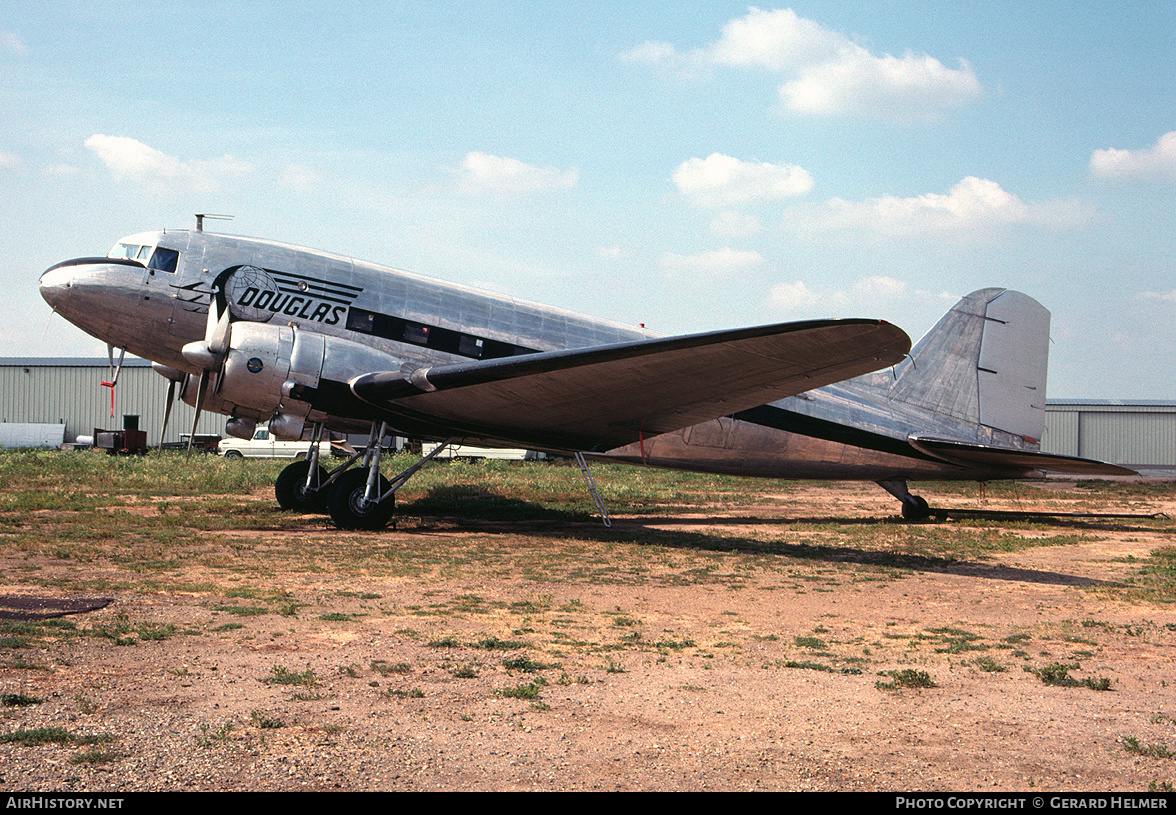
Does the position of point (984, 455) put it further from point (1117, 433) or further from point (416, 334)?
point (1117, 433)

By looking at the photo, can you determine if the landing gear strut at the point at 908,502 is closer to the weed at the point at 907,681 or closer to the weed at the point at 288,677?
the weed at the point at 907,681

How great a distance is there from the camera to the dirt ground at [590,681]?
3467 millimetres

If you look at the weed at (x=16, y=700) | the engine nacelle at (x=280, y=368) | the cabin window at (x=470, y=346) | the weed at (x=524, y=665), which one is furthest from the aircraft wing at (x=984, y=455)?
the weed at (x=16, y=700)

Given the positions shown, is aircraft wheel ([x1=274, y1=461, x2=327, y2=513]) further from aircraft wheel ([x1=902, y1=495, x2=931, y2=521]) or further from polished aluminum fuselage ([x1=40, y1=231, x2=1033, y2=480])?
aircraft wheel ([x1=902, y1=495, x2=931, y2=521])

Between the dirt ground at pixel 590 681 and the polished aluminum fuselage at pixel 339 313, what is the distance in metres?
4.66

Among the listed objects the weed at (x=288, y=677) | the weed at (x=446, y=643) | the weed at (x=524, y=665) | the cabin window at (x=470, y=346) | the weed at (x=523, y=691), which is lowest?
the weed at (x=446, y=643)

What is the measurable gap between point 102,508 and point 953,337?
15.7 meters

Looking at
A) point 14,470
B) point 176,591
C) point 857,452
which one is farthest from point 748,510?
point 14,470

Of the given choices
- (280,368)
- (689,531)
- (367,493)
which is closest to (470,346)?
(367,493)

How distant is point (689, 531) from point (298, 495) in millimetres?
6943

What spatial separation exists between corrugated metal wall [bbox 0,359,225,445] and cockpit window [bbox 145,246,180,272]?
45.7 m

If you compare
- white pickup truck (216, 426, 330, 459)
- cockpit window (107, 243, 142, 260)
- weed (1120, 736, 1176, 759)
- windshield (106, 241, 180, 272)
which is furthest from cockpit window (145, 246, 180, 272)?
white pickup truck (216, 426, 330, 459)

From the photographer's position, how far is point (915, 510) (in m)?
16.7
